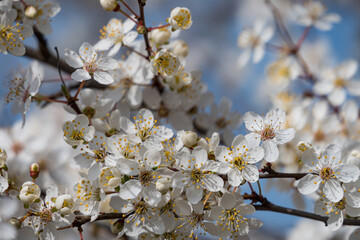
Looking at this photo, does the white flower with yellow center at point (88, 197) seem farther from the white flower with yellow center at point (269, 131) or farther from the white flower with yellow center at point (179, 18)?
the white flower with yellow center at point (179, 18)

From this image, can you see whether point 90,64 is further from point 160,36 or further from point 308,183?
point 308,183

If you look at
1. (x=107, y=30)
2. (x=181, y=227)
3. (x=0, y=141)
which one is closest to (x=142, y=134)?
(x=181, y=227)

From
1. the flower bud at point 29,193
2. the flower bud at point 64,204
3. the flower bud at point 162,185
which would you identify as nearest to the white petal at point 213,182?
the flower bud at point 162,185

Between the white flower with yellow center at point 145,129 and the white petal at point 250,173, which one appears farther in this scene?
the white flower with yellow center at point 145,129

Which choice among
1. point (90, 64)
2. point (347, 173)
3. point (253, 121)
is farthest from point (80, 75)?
point (347, 173)

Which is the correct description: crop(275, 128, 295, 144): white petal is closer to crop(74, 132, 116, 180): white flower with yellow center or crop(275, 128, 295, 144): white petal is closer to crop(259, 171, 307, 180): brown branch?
crop(259, 171, 307, 180): brown branch

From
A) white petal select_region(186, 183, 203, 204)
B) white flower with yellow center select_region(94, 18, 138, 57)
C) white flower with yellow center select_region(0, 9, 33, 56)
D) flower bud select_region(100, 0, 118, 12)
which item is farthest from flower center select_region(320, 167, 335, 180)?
Answer: white flower with yellow center select_region(0, 9, 33, 56)

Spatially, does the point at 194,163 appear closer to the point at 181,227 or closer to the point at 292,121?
the point at 181,227
